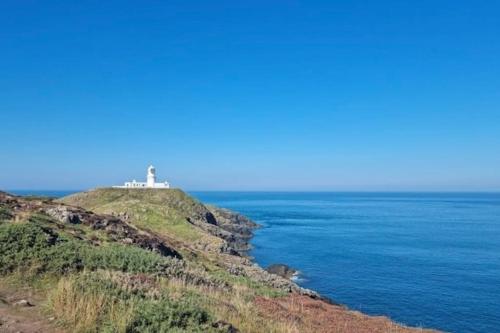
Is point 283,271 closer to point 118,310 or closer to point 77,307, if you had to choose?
point 118,310

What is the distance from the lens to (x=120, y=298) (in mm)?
9859

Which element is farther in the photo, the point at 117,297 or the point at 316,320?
the point at 316,320

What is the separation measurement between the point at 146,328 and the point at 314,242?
6987 cm

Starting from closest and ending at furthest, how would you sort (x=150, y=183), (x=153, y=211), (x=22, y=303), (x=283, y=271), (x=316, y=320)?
(x=22, y=303) < (x=316, y=320) < (x=283, y=271) < (x=153, y=211) < (x=150, y=183)

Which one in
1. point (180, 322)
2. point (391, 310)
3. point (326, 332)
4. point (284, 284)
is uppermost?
point (180, 322)

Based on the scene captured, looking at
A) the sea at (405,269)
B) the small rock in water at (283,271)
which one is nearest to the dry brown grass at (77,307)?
the sea at (405,269)

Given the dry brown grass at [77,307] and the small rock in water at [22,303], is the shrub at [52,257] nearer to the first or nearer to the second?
the small rock in water at [22,303]

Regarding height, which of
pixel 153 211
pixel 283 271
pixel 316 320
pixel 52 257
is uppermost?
pixel 52 257

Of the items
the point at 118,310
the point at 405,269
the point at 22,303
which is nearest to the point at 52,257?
the point at 22,303

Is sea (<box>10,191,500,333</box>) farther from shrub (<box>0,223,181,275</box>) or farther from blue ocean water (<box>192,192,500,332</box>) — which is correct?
shrub (<box>0,223,181,275</box>)

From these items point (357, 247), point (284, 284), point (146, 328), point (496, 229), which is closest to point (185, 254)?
point (284, 284)

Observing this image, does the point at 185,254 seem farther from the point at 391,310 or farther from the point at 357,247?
the point at 357,247

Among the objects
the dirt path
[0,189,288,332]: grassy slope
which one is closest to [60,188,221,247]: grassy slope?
[0,189,288,332]: grassy slope

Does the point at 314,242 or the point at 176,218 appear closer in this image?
the point at 176,218
